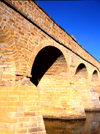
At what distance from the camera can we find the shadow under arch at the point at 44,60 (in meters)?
8.10

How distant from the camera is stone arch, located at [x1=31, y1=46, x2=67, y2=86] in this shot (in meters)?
8.24

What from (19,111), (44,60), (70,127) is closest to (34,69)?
(44,60)

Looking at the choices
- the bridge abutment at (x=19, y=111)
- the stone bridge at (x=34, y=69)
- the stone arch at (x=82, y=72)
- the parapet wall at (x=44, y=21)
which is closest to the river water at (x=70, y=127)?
the stone bridge at (x=34, y=69)

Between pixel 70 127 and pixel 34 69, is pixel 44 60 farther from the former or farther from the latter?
pixel 70 127

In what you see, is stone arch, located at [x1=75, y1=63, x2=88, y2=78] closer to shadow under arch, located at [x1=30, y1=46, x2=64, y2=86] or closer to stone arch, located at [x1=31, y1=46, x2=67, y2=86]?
stone arch, located at [x1=31, y1=46, x2=67, y2=86]

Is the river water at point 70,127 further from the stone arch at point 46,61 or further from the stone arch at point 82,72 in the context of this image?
the stone arch at point 82,72

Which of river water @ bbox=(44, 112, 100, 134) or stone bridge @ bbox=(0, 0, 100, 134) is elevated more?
stone bridge @ bbox=(0, 0, 100, 134)

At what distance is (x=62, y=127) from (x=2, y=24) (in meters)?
5.28

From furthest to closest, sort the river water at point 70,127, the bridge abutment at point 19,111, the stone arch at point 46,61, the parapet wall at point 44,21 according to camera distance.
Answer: the stone arch at point 46,61 → the river water at point 70,127 → the parapet wall at point 44,21 → the bridge abutment at point 19,111

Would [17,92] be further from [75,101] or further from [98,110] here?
[98,110]

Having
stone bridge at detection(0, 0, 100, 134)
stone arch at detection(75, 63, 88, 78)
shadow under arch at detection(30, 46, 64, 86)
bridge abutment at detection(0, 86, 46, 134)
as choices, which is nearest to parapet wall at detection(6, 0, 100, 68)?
stone bridge at detection(0, 0, 100, 134)

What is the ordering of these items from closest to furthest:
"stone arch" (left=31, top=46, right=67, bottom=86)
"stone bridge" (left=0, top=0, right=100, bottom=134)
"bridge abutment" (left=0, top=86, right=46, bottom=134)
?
"bridge abutment" (left=0, top=86, right=46, bottom=134), "stone bridge" (left=0, top=0, right=100, bottom=134), "stone arch" (left=31, top=46, right=67, bottom=86)

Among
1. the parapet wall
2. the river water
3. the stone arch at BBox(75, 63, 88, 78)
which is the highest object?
the parapet wall

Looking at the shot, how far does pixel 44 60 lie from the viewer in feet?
29.3
